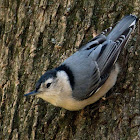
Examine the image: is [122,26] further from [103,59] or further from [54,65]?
[54,65]

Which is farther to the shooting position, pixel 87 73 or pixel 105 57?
pixel 105 57

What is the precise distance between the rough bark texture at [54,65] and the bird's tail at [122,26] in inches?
5.5

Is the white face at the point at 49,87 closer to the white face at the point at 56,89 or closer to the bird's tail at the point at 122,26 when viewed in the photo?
the white face at the point at 56,89

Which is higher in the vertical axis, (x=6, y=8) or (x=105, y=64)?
(x=6, y=8)

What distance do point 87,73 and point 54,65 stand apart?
449mm

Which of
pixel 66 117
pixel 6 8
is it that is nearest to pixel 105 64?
Answer: pixel 66 117

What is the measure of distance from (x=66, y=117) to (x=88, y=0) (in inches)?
48.7

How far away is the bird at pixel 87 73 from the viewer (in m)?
3.03

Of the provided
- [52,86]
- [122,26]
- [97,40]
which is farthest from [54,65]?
[122,26]

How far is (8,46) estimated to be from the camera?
3623 mm

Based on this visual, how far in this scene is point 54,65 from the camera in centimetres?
338

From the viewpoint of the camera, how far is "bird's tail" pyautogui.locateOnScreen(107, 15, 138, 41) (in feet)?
10.7

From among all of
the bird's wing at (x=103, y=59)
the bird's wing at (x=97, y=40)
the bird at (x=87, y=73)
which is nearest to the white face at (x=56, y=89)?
the bird at (x=87, y=73)

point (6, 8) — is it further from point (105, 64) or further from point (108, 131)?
point (108, 131)
